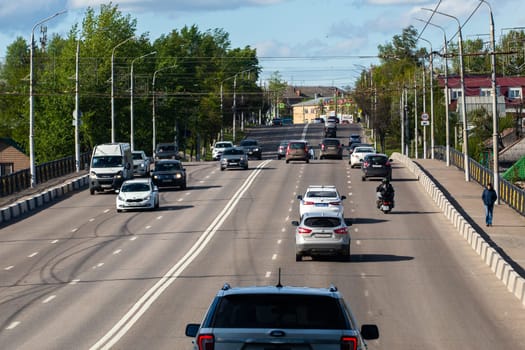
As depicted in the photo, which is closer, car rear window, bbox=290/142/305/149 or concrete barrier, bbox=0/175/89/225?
concrete barrier, bbox=0/175/89/225

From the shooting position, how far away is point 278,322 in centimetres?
996

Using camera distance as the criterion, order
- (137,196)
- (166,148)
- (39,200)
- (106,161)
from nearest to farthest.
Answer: (137,196) → (39,200) → (106,161) → (166,148)

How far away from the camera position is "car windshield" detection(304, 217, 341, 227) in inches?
1226

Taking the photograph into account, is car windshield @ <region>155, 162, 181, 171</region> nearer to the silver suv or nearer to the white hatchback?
the white hatchback

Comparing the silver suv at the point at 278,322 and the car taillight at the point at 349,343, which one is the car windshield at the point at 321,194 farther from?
the car taillight at the point at 349,343

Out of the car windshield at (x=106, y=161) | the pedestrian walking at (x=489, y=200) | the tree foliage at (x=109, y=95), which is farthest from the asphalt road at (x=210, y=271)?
the tree foliage at (x=109, y=95)

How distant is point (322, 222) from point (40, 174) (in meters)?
31.3

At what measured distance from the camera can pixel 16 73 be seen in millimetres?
158125

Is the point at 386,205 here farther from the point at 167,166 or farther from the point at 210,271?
the point at 210,271

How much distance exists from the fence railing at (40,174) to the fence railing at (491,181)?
2232cm

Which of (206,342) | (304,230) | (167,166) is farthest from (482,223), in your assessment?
(206,342)

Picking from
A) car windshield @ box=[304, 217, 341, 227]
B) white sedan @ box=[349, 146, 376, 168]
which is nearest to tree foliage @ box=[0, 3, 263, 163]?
white sedan @ box=[349, 146, 376, 168]

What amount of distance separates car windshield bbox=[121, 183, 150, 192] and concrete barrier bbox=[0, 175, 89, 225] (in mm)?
4315

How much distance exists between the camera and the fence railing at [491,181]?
1778 inches
